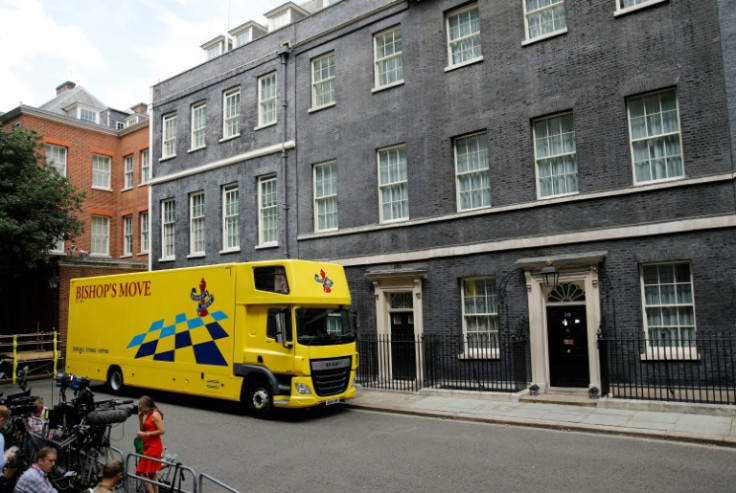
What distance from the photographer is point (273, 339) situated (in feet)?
41.7

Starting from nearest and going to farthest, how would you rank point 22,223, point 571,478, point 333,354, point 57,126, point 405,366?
point 571,478
point 333,354
point 405,366
point 22,223
point 57,126

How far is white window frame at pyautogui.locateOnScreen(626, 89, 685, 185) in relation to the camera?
13227mm

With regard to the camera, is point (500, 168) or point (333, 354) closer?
point (333, 354)

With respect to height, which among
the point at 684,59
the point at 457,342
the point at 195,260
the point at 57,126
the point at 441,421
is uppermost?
the point at 57,126

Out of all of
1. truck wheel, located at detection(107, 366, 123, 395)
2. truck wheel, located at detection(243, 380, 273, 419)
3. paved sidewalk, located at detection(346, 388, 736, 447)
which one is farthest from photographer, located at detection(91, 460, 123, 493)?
truck wheel, located at detection(107, 366, 123, 395)

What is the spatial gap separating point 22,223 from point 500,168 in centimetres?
1790

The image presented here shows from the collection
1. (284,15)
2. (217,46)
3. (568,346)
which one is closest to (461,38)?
(284,15)

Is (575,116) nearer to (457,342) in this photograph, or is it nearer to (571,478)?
(457,342)

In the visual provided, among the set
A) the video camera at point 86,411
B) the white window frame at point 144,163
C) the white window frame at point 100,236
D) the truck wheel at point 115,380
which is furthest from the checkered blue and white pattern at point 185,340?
the white window frame at point 100,236

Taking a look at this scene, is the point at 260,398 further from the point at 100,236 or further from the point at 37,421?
the point at 100,236

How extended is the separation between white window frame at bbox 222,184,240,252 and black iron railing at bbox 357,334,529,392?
24.4ft

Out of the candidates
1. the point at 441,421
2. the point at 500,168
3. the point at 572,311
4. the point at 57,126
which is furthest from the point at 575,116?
the point at 57,126

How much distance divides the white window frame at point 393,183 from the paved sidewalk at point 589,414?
5.78 m

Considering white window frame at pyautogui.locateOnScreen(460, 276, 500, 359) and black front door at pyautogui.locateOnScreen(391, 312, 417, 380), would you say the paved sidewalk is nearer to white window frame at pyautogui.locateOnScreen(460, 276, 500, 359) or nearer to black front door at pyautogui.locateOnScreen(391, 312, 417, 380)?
white window frame at pyautogui.locateOnScreen(460, 276, 500, 359)
